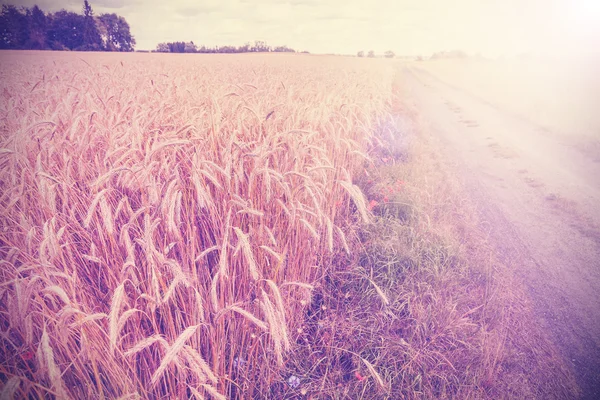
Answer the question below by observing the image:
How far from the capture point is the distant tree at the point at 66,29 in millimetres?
18875

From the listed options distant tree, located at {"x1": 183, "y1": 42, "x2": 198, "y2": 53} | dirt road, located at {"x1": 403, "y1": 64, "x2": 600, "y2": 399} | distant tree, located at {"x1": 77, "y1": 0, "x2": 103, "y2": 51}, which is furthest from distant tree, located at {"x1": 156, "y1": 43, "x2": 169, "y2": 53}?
dirt road, located at {"x1": 403, "y1": 64, "x2": 600, "y2": 399}

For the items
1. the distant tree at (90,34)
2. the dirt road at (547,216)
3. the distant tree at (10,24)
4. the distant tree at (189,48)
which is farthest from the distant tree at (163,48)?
the dirt road at (547,216)

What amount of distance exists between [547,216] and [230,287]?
516 centimetres

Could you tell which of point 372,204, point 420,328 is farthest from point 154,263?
point 372,204

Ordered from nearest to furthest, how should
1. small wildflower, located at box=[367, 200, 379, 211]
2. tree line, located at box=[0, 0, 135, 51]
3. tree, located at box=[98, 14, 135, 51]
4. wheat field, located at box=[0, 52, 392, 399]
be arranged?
wheat field, located at box=[0, 52, 392, 399] → small wildflower, located at box=[367, 200, 379, 211] → tree line, located at box=[0, 0, 135, 51] → tree, located at box=[98, 14, 135, 51]

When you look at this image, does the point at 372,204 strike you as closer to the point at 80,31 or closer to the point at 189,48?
the point at 80,31

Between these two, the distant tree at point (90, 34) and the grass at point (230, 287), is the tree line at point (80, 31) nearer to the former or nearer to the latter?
the distant tree at point (90, 34)

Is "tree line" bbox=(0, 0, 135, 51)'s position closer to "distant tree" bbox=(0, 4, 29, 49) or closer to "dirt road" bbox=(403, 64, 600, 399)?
"distant tree" bbox=(0, 4, 29, 49)

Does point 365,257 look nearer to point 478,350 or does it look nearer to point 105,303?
point 478,350

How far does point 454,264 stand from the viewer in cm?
315

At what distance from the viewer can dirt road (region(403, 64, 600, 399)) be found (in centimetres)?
272

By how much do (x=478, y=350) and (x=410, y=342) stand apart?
0.54 meters

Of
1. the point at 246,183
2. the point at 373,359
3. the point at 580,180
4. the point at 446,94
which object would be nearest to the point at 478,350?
the point at 373,359

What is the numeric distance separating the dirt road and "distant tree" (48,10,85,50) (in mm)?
24583
